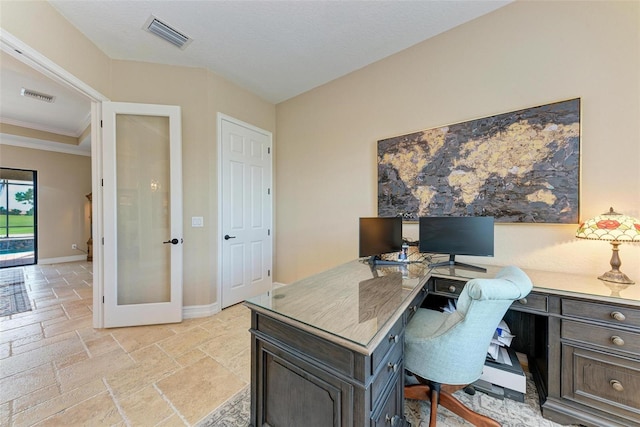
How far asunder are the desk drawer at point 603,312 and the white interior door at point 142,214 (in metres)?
3.30

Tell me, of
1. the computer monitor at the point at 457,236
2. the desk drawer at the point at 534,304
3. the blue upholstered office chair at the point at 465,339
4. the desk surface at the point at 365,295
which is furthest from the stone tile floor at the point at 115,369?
the desk drawer at the point at 534,304

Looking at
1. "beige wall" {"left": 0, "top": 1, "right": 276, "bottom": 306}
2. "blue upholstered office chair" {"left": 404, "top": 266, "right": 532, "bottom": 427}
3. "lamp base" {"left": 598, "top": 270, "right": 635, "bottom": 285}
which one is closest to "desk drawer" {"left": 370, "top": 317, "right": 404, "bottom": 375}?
"blue upholstered office chair" {"left": 404, "top": 266, "right": 532, "bottom": 427}

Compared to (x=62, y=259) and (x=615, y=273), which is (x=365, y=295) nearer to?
(x=615, y=273)

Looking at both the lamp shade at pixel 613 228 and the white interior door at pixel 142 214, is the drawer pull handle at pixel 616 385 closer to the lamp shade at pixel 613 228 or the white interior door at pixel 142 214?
the lamp shade at pixel 613 228

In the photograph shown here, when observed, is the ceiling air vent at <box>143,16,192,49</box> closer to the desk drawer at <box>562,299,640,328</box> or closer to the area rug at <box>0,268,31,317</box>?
A: the area rug at <box>0,268,31,317</box>

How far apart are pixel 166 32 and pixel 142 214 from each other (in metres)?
1.85

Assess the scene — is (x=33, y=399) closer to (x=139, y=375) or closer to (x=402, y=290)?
(x=139, y=375)

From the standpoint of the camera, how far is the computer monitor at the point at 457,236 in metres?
1.97

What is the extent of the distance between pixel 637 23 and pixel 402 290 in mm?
2378

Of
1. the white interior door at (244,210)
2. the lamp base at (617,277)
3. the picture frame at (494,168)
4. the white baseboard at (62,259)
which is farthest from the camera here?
the white baseboard at (62,259)

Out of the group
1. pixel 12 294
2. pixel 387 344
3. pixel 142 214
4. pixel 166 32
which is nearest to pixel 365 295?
pixel 387 344

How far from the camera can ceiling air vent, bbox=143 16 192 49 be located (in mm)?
2200

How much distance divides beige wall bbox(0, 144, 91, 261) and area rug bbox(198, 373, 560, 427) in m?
6.87

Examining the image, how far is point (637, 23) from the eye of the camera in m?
1.63
